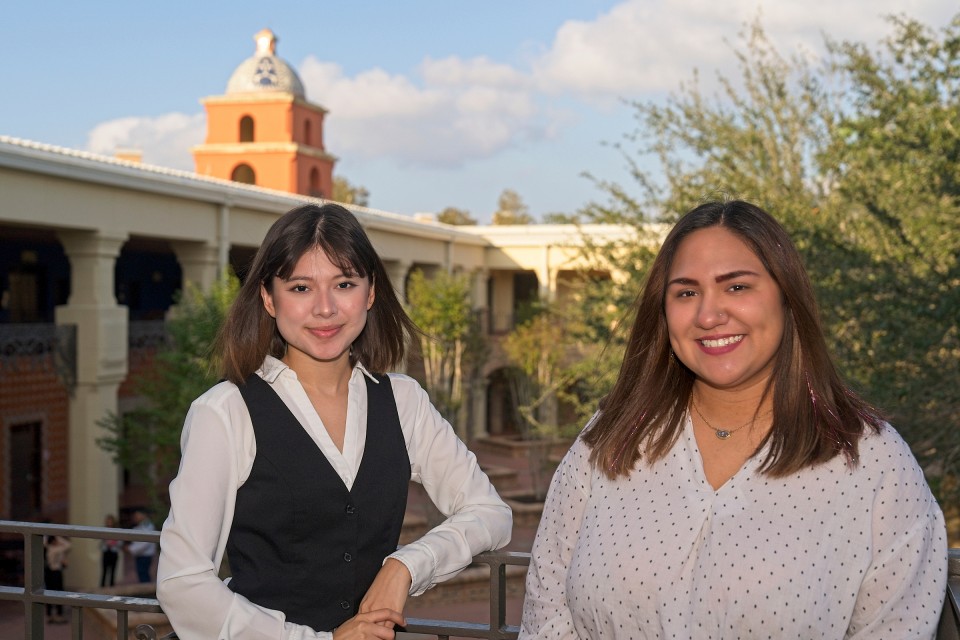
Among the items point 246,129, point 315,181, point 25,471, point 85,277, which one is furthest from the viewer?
point 315,181

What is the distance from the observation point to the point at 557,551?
220 centimetres

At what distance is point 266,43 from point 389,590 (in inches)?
1128

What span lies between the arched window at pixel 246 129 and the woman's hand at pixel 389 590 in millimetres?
26739

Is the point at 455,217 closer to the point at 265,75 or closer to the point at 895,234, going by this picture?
the point at 265,75

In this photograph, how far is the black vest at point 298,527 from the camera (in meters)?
2.14

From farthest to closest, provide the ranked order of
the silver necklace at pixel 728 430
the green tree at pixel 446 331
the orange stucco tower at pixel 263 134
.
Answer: the orange stucco tower at pixel 263 134 < the green tree at pixel 446 331 < the silver necklace at pixel 728 430

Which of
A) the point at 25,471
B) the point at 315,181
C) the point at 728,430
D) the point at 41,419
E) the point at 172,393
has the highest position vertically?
the point at 315,181

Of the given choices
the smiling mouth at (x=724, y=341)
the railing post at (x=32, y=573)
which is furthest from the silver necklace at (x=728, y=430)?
the railing post at (x=32, y=573)

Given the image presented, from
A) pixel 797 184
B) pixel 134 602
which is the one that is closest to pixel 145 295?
pixel 797 184

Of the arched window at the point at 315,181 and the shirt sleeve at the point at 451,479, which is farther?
the arched window at the point at 315,181

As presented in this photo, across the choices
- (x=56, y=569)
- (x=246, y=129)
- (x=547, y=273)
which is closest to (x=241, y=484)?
(x=56, y=569)

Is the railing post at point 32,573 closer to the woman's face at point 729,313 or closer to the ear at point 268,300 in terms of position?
the ear at point 268,300

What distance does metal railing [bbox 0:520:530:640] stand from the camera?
8.27ft

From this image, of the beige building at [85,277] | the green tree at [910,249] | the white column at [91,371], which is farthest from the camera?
the white column at [91,371]
